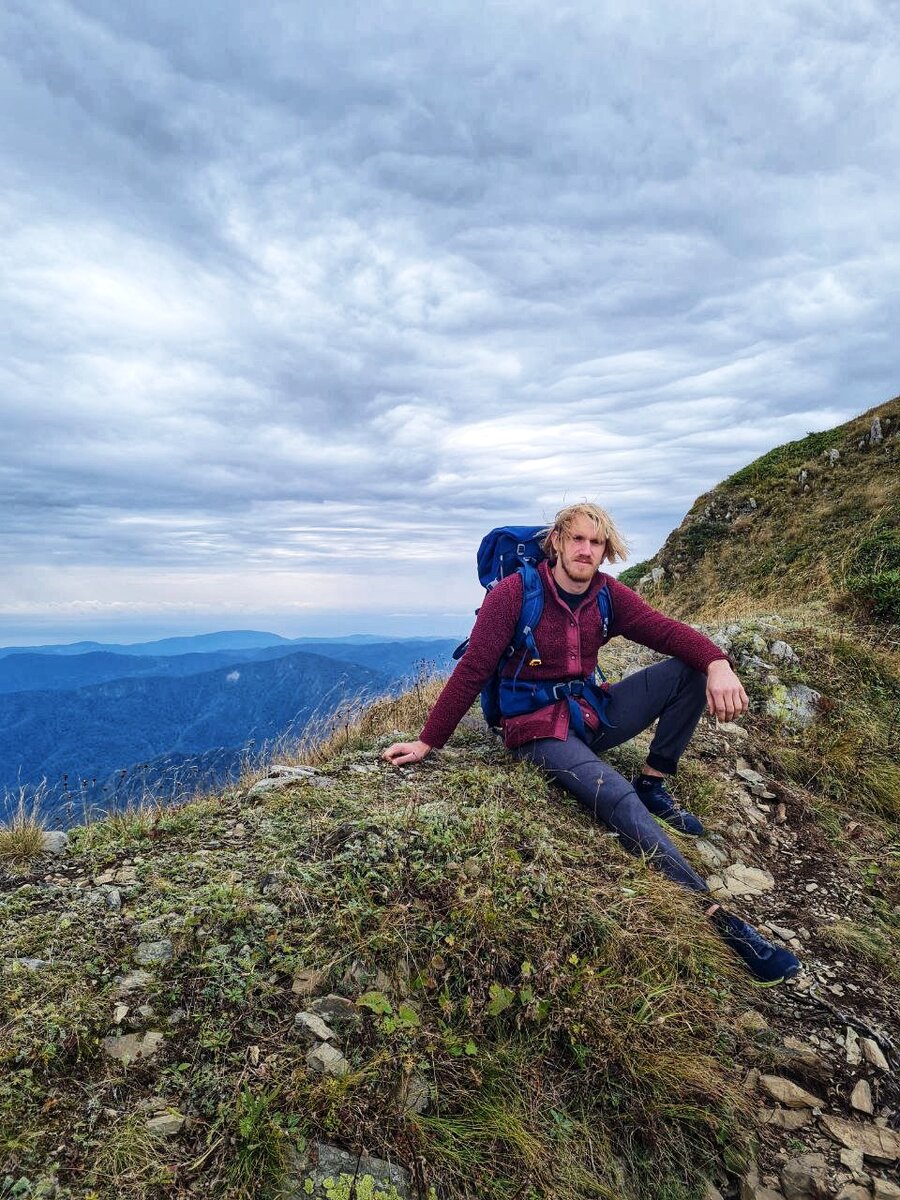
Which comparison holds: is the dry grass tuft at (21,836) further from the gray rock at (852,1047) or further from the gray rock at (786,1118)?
the gray rock at (852,1047)

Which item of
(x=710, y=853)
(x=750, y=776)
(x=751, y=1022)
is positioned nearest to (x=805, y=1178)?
(x=751, y=1022)

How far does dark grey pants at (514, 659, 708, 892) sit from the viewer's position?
4473 millimetres

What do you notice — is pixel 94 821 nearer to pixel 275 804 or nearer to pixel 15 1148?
pixel 275 804

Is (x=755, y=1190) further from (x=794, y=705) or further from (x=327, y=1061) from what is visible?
(x=794, y=705)

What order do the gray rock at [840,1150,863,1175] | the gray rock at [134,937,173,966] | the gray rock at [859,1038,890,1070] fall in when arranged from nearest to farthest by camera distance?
the gray rock at [840,1150,863,1175] < the gray rock at [134,937,173,966] < the gray rock at [859,1038,890,1070]

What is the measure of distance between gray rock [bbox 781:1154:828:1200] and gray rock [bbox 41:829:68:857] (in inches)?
200

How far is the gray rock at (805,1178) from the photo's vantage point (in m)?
2.77

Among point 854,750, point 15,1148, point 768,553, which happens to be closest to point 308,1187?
point 15,1148

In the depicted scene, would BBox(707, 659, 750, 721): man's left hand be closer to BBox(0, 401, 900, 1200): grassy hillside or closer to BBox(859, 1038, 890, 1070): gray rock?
BBox(0, 401, 900, 1200): grassy hillside

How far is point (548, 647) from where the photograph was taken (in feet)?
17.1

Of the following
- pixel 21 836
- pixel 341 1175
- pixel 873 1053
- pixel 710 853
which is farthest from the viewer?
pixel 710 853

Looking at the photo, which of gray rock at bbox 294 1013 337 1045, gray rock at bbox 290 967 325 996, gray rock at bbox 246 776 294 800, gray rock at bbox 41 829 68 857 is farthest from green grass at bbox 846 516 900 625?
gray rock at bbox 41 829 68 857

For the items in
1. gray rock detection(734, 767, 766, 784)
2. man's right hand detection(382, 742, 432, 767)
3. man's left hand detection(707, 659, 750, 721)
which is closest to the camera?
man's left hand detection(707, 659, 750, 721)

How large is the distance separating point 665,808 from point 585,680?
4.54 feet
